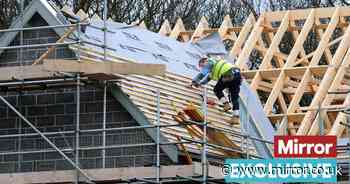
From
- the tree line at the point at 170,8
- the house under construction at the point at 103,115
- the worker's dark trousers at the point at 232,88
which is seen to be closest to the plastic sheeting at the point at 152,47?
the house under construction at the point at 103,115

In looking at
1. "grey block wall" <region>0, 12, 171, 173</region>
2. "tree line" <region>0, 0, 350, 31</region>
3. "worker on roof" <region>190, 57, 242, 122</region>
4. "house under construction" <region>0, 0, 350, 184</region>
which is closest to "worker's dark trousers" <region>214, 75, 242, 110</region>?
"worker on roof" <region>190, 57, 242, 122</region>

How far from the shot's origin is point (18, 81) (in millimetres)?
18359

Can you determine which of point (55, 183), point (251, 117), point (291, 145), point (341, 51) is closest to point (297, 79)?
point (341, 51)

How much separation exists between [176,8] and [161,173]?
77.3 feet

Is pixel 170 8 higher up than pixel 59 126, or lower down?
higher up

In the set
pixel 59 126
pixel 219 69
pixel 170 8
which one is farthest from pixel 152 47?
pixel 170 8

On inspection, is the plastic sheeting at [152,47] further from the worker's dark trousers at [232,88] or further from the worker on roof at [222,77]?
the worker's dark trousers at [232,88]

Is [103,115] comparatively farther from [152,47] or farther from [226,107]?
[152,47]

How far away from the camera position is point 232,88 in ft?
66.2

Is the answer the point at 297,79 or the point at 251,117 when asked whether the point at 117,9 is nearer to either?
the point at 297,79

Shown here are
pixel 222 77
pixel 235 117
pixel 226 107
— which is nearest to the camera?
pixel 222 77

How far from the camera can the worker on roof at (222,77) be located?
19.9 meters

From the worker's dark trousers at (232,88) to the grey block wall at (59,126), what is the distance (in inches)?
89.6

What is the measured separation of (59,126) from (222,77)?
3.05m
